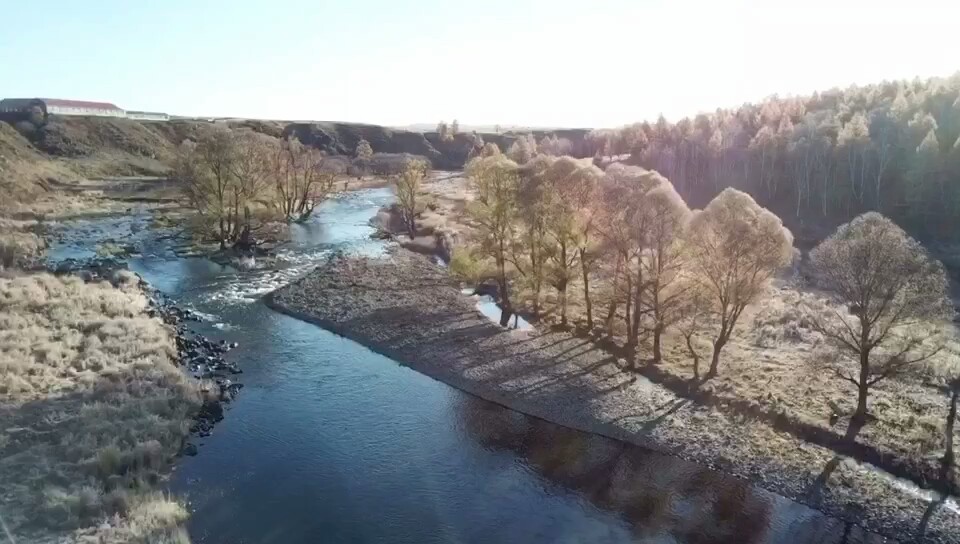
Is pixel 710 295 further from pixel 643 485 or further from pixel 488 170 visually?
pixel 488 170

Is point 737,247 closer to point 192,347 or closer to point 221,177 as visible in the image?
point 192,347

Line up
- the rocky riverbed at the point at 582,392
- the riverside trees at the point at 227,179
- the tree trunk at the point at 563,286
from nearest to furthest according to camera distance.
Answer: the rocky riverbed at the point at 582,392 → the tree trunk at the point at 563,286 → the riverside trees at the point at 227,179

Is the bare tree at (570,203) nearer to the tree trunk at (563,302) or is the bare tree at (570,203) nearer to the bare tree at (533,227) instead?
the bare tree at (533,227)

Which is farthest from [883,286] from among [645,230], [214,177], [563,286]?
[214,177]

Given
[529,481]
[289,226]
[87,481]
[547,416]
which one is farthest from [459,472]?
[289,226]

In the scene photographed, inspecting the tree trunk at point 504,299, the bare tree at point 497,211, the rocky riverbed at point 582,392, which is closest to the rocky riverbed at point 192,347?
the rocky riverbed at point 582,392
